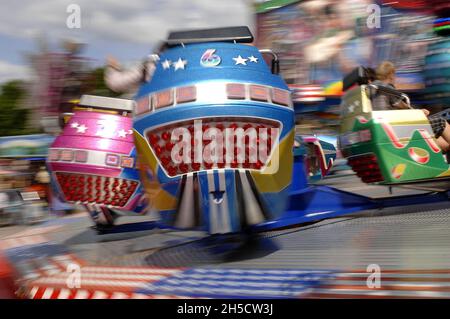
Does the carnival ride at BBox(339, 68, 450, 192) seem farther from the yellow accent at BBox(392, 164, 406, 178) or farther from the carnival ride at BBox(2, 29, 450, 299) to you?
the carnival ride at BBox(2, 29, 450, 299)

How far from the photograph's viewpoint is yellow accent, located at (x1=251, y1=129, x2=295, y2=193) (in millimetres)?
2730

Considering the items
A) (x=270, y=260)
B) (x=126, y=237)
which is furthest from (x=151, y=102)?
(x=126, y=237)

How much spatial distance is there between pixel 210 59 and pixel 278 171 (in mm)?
727

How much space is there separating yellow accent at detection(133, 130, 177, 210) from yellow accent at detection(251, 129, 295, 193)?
1.57 feet

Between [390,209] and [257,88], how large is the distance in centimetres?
174

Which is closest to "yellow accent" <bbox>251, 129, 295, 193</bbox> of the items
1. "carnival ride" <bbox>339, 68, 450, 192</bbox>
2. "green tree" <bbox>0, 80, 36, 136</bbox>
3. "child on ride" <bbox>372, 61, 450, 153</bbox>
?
"carnival ride" <bbox>339, 68, 450, 192</bbox>

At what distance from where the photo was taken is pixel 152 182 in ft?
9.36

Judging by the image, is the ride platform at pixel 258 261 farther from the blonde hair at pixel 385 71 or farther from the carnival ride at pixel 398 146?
the blonde hair at pixel 385 71

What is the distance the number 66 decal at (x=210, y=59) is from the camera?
2.79 meters

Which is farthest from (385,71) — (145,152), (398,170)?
(145,152)

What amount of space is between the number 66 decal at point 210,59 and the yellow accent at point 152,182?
0.54 metres

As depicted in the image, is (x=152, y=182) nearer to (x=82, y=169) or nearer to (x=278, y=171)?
(x=278, y=171)

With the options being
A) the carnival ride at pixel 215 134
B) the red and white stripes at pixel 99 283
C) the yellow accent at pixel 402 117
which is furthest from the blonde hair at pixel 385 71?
the red and white stripes at pixel 99 283

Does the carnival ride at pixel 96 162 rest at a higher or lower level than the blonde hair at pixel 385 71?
lower
